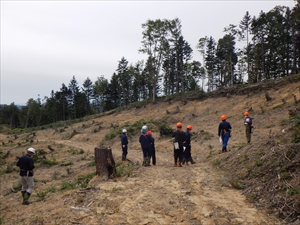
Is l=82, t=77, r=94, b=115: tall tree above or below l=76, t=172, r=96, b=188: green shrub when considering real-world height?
above

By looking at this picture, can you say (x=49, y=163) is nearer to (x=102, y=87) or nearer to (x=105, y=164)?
(x=105, y=164)

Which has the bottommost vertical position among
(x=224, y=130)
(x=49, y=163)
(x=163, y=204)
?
(x=49, y=163)

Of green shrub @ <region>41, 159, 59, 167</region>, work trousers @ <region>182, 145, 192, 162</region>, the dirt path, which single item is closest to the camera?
the dirt path

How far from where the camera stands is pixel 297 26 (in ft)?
105

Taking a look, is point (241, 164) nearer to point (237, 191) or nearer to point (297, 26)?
point (237, 191)

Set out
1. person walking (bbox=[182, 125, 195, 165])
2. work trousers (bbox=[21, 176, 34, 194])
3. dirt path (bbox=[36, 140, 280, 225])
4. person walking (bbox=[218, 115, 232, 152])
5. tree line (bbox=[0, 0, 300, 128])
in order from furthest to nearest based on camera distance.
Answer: tree line (bbox=[0, 0, 300, 128])
person walking (bbox=[218, 115, 232, 152])
person walking (bbox=[182, 125, 195, 165])
work trousers (bbox=[21, 176, 34, 194])
dirt path (bbox=[36, 140, 280, 225])

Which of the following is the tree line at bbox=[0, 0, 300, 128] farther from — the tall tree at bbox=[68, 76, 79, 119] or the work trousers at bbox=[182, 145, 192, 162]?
the work trousers at bbox=[182, 145, 192, 162]

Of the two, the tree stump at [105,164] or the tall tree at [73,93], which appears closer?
the tree stump at [105,164]

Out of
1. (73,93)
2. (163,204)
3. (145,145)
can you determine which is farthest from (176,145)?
(73,93)

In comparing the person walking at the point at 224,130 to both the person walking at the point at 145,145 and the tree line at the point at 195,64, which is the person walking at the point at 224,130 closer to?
the person walking at the point at 145,145

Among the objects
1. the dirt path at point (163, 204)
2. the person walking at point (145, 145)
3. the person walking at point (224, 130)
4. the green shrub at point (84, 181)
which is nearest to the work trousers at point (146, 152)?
the person walking at point (145, 145)

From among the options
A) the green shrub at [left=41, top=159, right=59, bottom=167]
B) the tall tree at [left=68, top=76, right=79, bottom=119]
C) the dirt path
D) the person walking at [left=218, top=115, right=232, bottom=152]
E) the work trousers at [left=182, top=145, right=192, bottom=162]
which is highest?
the tall tree at [left=68, top=76, right=79, bottom=119]

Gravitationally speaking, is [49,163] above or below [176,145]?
below

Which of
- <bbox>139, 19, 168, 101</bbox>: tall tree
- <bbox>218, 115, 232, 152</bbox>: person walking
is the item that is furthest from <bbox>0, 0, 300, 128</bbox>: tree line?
<bbox>218, 115, 232, 152</bbox>: person walking
